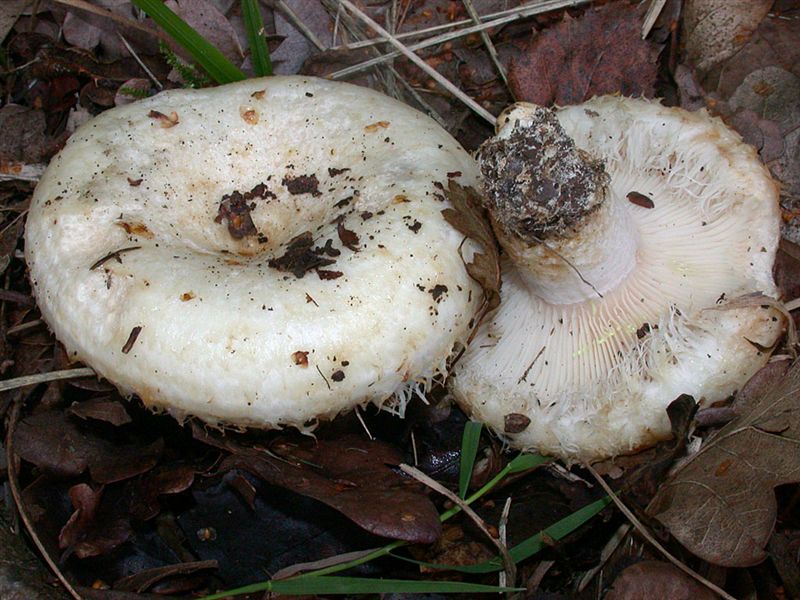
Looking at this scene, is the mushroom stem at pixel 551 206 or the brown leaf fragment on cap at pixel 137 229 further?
the brown leaf fragment on cap at pixel 137 229

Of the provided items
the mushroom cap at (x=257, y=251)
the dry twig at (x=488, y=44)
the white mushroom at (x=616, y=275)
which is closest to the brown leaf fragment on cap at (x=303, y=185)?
the mushroom cap at (x=257, y=251)

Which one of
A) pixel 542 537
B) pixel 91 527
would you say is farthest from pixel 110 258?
pixel 542 537

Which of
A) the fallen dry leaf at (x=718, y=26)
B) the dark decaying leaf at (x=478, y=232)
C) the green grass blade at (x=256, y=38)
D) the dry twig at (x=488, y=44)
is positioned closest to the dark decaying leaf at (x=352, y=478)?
the dark decaying leaf at (x=478, y=232)

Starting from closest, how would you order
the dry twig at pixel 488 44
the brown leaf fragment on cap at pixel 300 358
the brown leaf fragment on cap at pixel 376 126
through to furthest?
the brown leaf fragment on cap at pixel 300 358, the brown leaf fragment on cap at pixel 376 126, the dry twig at pixel 488 44

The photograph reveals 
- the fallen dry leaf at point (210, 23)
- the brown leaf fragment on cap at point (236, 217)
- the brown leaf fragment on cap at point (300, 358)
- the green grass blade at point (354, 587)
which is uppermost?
the fallen dry leaf at point (210, 23)

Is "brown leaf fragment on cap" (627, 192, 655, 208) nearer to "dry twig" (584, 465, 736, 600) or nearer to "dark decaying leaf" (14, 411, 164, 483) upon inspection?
"dry twig" (584, 465, 736, 600)

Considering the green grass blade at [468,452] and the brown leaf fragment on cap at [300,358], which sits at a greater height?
the brown leaf fragment on cap at [300,358]

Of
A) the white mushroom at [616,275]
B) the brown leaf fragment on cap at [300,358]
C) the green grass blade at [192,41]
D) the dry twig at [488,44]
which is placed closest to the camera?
the brown leaf fragment on cap at [300,358]

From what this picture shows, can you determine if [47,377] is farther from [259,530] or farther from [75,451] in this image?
[259,530]

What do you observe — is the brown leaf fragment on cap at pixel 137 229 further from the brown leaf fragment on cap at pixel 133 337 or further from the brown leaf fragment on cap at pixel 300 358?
the brown leaf fragment on cap at pixel 300 358
